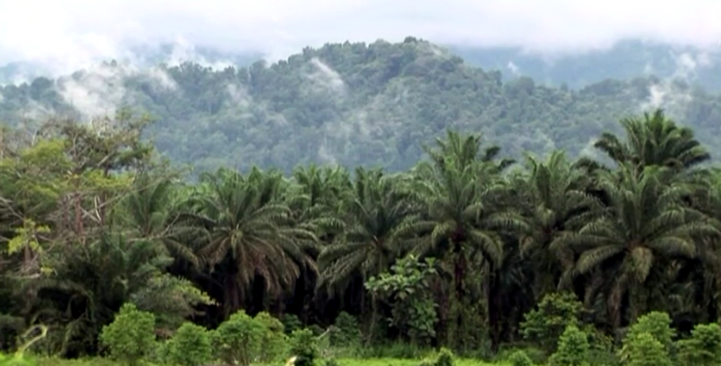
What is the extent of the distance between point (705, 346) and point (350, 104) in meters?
101

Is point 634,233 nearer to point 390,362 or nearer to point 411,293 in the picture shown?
point 411,293

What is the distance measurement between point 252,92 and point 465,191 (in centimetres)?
10004

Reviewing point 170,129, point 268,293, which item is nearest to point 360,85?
point 170,129

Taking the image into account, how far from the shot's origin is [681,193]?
97.5 ft

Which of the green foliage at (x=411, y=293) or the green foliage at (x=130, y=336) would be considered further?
the green foliage at (x=411, y=293)

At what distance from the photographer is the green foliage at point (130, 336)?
72.7 ft

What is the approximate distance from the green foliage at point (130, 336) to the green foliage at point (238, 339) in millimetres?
1678

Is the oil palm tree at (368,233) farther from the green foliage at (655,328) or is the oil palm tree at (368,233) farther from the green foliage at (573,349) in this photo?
the green foliage at (655,328)

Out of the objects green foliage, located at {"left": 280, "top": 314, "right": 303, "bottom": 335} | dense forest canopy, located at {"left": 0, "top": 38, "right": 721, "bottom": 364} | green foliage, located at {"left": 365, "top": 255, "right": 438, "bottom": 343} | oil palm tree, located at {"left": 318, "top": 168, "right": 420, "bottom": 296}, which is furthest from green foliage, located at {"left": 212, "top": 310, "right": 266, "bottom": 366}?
green foliage, located at {"left": 280, "top": 314, "right": 303, "bottom": 335}

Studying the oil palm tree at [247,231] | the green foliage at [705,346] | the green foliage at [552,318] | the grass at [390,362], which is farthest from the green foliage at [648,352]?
the oil palm tree at [247,231]

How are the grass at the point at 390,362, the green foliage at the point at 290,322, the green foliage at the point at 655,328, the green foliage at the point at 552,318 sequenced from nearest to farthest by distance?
the green foliage at the point at 655,328 < the grass at the point at 390,362 < the green foliage at the point at 552,318 < the green foliage at the point at 290,322

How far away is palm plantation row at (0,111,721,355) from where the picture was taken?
26.2 metres

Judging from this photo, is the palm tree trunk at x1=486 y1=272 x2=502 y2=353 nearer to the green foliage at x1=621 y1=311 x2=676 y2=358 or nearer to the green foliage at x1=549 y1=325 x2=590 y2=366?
the green foliage at x1=549 y1=325 x2=590 y2=366

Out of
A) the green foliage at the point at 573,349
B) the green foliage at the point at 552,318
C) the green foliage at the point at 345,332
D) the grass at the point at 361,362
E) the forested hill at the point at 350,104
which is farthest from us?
the forested hill at the point at 350,104
